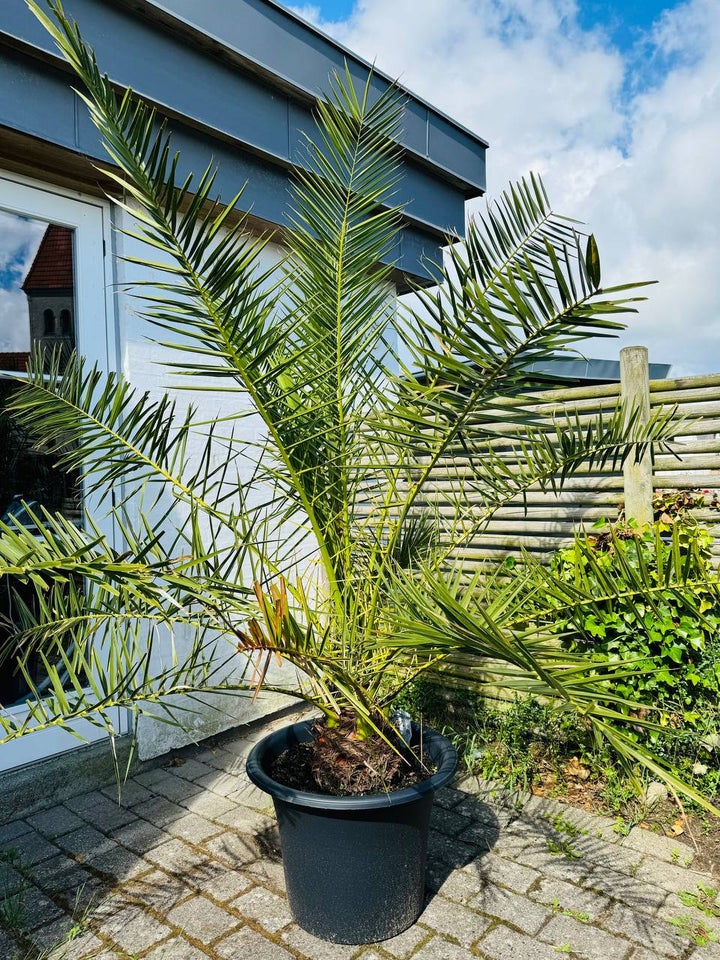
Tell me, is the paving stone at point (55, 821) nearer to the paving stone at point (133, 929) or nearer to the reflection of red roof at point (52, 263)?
the paving stone at point (133, 929)

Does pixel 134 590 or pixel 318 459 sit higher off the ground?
pixel 318 459

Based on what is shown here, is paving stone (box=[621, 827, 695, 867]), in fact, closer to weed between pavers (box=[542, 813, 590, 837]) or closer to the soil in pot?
weed between pavers (box=[542, 813, 590, 837])

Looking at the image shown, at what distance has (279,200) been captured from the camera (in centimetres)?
354

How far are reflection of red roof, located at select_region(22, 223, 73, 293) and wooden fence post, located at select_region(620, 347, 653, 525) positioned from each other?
2511 mm

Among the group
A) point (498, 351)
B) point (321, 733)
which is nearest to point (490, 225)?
point (498, 351)

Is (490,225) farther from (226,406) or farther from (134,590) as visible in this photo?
(226,406)

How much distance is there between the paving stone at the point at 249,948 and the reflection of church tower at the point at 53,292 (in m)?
2.26

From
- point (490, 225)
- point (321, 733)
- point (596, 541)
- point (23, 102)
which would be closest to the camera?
point (490, 225)

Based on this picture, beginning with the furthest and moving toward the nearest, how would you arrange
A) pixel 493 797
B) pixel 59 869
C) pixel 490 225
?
1. pixel 493 797
2. pixel 59 869
3. pixel 490 225

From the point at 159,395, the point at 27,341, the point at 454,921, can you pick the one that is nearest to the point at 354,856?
the point at 454,921

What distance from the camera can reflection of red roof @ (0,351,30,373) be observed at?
2705mm

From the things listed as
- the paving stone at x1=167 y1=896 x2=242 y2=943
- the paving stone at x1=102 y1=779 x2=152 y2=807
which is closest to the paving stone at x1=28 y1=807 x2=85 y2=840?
the paving stone at x1=102 y1=779 x2=152 y2=807

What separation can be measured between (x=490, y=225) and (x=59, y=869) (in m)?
2.48

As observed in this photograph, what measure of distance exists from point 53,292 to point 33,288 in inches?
3.2
